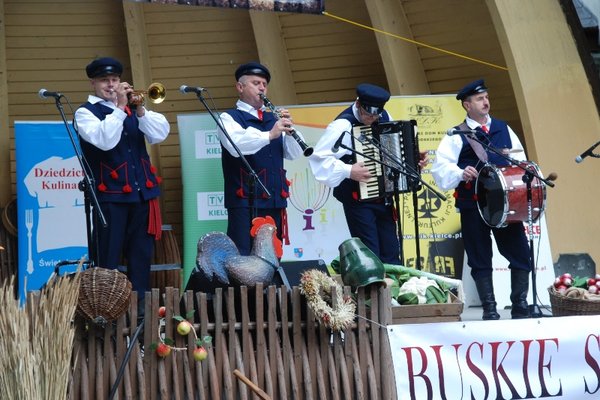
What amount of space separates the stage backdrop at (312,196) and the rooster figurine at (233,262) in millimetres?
2888

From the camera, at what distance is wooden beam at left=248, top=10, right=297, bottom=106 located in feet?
28.4

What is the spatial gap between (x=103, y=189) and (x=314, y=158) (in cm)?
126

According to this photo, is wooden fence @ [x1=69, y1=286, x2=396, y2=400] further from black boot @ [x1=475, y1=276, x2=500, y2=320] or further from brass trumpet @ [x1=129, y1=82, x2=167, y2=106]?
black boot @ [x1=475, y1=276, x2=500, y2=320]

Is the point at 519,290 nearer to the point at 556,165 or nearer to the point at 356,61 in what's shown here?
the point at 556,165

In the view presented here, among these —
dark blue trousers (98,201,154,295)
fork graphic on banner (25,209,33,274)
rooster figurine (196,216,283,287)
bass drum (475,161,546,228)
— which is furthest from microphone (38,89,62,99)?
bass drum (475,161,546,228)

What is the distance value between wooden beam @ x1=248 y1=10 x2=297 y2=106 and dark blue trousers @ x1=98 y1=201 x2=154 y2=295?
258 centimetres

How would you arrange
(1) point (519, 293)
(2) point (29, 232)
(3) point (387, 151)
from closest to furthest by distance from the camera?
(3) point (387, 151)
(1) point (519, 293)
(2) point (29, 232)

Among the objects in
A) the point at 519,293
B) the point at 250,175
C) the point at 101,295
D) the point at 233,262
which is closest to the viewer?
the point at 101,295

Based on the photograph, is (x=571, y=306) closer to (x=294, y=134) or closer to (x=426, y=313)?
(x=426, y=313)

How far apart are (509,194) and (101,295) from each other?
8.95ft

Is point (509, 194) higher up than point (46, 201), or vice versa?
point (46, 201)

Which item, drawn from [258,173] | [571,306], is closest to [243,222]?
[258,173]

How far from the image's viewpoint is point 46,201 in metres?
7.97

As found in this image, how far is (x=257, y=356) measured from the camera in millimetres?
4680
